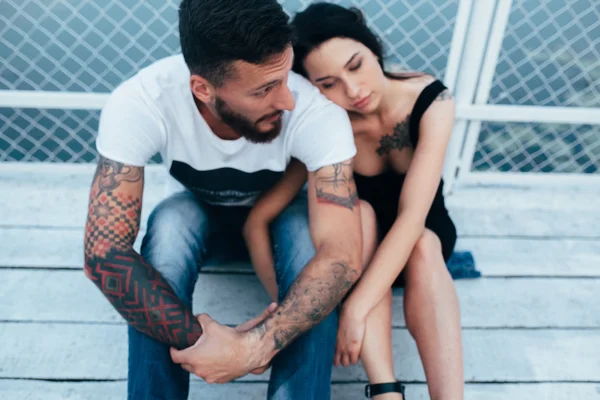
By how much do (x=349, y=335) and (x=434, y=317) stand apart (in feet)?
0.84

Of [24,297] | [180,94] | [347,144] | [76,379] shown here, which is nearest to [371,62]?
[347,144]

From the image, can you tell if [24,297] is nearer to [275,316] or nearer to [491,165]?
[275,316]

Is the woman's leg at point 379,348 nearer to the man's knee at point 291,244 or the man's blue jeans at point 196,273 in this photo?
the man's blue jeans at point 196,273

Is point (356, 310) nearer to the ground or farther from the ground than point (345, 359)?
farther from the ground

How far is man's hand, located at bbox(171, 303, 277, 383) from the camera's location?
4.11 ft

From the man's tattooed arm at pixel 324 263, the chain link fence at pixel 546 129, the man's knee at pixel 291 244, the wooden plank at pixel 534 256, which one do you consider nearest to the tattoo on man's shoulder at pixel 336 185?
the man's tattooed arm at pixel 324 263

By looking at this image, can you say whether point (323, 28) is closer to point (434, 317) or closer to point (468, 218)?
point (434, 317)

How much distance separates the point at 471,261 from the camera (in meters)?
1.97

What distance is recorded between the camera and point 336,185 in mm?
1416

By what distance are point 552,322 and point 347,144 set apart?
3.41 ft

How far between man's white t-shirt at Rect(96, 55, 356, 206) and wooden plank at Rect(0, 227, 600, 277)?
1.81ft

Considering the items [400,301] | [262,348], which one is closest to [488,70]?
[400,301]

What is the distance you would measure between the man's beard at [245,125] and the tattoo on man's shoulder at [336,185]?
17 cm

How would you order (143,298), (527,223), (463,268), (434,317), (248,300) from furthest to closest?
1. (527,223)
2. (463,268)
3. (248,300)
4. (434,317)
5. (143,298)
